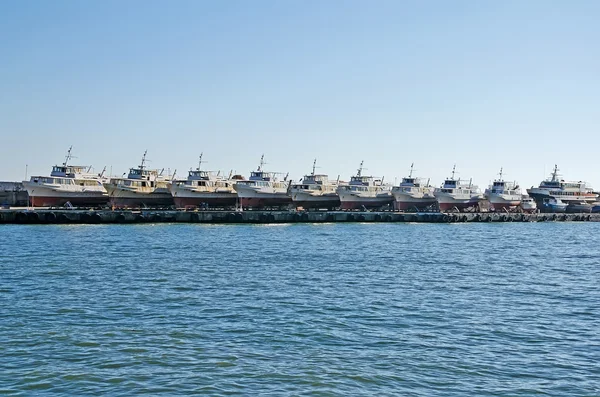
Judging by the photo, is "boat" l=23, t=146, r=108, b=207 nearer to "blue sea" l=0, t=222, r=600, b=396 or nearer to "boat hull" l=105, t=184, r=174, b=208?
"boat hull" l=105, t=184, r=174, b=208

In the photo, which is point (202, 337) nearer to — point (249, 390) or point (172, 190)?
point (249, 390)

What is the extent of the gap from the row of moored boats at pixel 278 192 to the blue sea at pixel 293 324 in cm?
4346

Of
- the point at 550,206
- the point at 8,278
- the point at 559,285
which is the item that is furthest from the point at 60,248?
the point at 550,206

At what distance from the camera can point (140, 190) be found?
90.1 m

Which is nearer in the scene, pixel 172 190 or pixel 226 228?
pixel 226 228

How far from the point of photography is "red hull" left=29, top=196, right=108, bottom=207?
3282 inches

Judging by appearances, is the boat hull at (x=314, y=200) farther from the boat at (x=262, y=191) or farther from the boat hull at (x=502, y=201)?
the boat hull at (x=502, y=201)

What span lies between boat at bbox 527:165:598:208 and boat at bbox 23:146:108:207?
7835 centimetres

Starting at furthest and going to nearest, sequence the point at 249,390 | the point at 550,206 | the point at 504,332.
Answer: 1. the point at 550,206
2. the point at 504,332
3. the point at 249,390

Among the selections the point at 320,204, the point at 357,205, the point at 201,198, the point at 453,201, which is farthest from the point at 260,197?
the point at 453,201

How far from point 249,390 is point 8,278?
2088 centimetres

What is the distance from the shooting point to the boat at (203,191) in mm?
90250

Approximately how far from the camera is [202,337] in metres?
19.7

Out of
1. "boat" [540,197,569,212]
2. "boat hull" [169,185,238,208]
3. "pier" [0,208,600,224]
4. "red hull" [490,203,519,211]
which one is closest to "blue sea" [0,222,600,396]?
"pier" [0,208,600,224]
